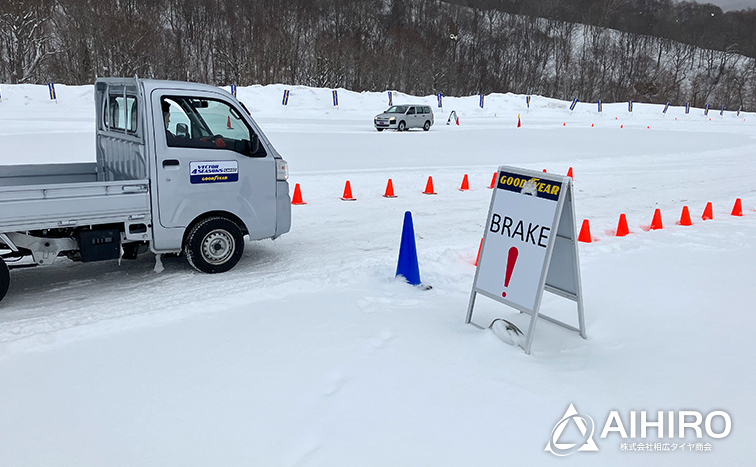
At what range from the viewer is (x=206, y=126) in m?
6.87

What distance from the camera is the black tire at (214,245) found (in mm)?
6906

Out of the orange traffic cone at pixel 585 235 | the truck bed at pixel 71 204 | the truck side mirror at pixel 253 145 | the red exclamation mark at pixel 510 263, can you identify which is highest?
the truck side mirror at pixel 253 145

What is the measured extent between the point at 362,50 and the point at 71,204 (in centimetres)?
6156

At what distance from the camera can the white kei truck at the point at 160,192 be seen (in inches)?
235

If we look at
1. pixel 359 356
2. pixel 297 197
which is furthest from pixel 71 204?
pixel 297 197

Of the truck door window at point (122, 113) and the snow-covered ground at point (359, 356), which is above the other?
the truck door window at point (122, 113)

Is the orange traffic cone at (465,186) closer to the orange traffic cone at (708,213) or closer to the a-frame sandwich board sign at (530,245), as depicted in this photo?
the orange traffic cone at (708,213)

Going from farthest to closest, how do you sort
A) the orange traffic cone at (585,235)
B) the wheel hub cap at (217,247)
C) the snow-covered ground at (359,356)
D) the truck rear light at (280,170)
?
the orange traffic cone at (585,235), the truck rear light at (280,170), the wheel hub cap at (217,247), the snow-covered ground at (359,356)

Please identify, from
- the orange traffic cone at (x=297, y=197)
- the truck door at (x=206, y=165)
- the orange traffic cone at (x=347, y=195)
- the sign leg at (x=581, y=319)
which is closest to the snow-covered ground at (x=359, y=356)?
the sign leg at (x=581, y=319)

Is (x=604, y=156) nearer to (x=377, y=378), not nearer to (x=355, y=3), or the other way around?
(x=377, y=378)

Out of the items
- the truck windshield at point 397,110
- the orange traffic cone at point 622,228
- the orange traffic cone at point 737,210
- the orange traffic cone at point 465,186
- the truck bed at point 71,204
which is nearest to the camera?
the truck bed at point 71,204

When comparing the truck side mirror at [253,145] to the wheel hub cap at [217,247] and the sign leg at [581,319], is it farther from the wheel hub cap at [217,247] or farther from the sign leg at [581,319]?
the sign leg at [581,319]

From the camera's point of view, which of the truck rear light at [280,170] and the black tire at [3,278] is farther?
the truck rear light at [280,170]

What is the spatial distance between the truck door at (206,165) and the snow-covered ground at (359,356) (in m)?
0.76
